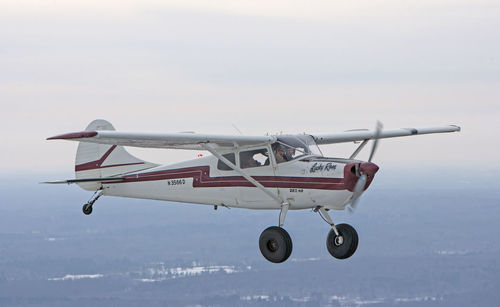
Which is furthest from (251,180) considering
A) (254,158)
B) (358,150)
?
(358,150)

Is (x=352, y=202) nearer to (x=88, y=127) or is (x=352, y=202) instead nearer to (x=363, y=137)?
(x=363, y=137)

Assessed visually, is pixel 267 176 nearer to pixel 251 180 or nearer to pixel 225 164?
pixel 251 180

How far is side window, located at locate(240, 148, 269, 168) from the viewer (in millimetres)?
19562

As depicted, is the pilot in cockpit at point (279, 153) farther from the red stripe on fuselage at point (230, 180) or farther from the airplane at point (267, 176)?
the red stripe on fuselage at point (230, 180)

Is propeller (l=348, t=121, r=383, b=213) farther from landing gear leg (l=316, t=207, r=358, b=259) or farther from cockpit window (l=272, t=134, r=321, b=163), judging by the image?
cockpit window (l=272, t=134, r=321, b=163)

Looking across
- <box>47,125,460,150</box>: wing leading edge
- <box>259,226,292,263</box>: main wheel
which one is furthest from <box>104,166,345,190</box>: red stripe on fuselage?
<box>259,226,292,263</box>: main wheel

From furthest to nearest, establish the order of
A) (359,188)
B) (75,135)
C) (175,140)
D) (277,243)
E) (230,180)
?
(230,180), (277,243), (175,140), (359,188), (75,135)

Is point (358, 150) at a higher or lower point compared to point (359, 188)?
higher

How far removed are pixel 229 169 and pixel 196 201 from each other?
1754mm

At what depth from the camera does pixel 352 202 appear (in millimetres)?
18078

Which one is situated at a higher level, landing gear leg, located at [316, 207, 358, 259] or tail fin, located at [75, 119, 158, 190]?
tail fin, located at [75, 119, 158, 190]

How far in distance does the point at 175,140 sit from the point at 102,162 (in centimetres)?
688

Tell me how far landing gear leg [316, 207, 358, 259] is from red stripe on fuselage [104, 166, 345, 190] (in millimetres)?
974

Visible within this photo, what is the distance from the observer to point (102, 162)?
81.4ft
